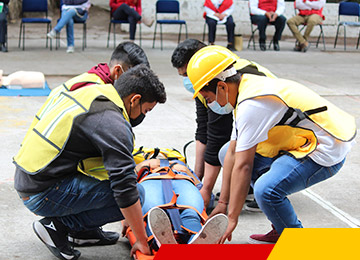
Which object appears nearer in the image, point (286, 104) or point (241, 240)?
point (286, 104)

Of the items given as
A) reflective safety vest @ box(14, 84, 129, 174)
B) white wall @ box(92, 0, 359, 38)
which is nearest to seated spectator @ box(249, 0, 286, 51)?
white wall @ box(92, 0, 359, 38)

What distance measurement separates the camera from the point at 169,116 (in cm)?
655

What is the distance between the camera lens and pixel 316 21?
12609 mm

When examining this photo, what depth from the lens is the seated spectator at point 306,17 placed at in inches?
498

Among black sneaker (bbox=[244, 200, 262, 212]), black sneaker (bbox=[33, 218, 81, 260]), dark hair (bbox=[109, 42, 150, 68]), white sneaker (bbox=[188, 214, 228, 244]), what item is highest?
dark hair (bbox=[109, 42, 150, 68])

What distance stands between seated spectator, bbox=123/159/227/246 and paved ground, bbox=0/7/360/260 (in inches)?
12.3

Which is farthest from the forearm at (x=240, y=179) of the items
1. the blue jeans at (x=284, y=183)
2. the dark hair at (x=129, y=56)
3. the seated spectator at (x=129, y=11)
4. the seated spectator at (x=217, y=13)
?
the seated spectator at (x=217, y=13)

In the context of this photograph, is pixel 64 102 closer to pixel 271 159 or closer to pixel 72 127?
pixel 72 127

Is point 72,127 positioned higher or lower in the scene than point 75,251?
higher

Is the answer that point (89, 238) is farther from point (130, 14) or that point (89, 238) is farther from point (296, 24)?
point (296, 24)

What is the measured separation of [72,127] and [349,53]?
11.2 metres

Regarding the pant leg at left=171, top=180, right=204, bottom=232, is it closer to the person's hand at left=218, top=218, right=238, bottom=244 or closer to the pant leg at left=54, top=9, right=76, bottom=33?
the person's hand at left=218, top=218, right=238, bottom=244

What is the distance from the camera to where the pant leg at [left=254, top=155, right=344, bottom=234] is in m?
3.11

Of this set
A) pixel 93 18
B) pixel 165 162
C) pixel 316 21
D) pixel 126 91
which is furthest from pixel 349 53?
pixel 126 91
